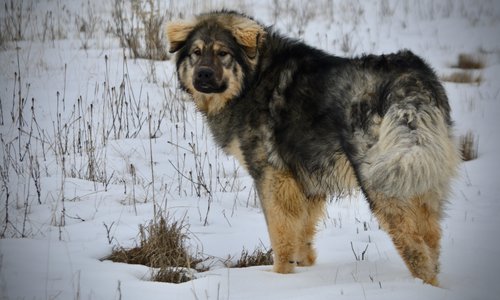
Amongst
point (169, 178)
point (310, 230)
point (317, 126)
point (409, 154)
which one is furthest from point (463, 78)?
point (409, 154)

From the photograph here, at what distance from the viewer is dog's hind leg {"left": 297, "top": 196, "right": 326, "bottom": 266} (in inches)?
201

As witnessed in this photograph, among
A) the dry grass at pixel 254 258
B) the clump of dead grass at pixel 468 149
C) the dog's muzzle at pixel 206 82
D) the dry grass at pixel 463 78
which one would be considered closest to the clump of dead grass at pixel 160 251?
the dry grass at pixel 254 258

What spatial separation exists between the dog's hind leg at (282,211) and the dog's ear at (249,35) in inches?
37.3

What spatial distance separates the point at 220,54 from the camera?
16.5 ft

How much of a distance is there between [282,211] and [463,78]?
5627 millimetres

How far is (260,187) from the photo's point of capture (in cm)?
488

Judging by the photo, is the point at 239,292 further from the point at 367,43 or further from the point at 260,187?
the point at 367,43

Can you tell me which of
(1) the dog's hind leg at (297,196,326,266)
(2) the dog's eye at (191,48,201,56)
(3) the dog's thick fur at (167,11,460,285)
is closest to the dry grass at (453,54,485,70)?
(3) the dog's thick fur at (167,11,460,285)

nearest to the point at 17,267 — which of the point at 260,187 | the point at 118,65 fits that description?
the point at 260,187

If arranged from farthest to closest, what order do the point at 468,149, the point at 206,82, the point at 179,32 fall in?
the point at 468,149 → the point at 179,32 → the point at 206,82

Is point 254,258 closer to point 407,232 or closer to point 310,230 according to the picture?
point 310,230

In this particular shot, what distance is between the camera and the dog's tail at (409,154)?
371 cm

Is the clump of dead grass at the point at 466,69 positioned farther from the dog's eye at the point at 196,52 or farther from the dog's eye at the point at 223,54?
the dog's eye at the point at 196,52

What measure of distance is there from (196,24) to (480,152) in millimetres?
3879
